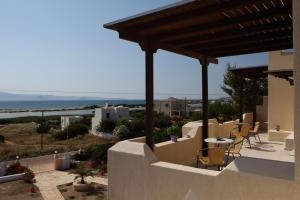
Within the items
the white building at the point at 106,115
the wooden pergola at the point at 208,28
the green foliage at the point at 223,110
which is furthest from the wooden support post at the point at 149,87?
the white building at the point at 106,115

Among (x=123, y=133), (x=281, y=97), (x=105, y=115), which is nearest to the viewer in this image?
(x=281, y=97)

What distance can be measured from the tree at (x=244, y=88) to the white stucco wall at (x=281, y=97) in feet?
28.7

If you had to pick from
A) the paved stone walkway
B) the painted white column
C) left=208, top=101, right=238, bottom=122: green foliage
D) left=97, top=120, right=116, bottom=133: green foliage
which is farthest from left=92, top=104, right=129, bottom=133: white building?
the painted white column

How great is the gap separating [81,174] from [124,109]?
31.3 m

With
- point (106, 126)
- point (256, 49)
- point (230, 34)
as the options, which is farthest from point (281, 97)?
point (106, 126)

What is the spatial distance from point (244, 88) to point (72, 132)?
26029 millimetres

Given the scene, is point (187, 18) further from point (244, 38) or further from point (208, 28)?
point (244, 38)

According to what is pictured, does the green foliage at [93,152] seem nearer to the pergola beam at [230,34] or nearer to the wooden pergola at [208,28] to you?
the wooden pergola at [208,28]

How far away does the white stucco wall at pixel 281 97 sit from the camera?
11.1 m

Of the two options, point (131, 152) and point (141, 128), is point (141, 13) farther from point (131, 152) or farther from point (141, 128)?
point (141, 128)

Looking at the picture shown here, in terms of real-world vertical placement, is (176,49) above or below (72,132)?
above

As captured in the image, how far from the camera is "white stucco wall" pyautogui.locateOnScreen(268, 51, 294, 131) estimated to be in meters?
11.1

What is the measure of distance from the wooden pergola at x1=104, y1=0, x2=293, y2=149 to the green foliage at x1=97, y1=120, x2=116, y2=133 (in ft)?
101

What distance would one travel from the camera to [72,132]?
38.6m
